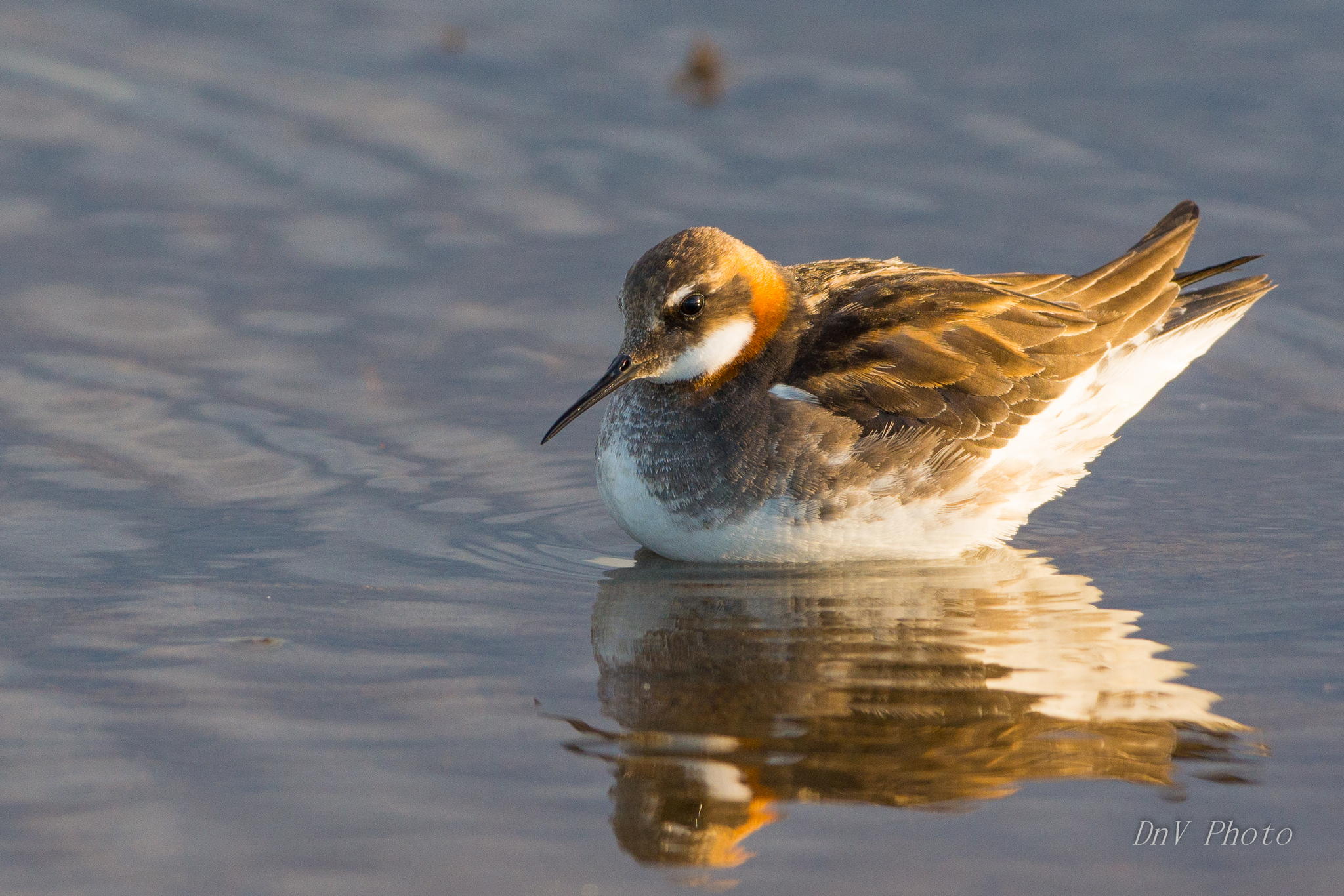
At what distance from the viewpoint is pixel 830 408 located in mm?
7457

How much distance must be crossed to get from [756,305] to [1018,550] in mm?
1663

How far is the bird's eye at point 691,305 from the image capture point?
24.5 ft

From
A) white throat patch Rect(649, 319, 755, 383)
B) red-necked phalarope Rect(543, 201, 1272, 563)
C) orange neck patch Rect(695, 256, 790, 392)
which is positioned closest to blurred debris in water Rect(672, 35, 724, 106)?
red-necked phalarope Rect(543, 201, 1272, 563)

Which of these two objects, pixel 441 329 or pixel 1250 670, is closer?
pixel 1250 670

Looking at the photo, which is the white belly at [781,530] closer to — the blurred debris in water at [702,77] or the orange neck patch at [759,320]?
the orange neck patch at [759,320]

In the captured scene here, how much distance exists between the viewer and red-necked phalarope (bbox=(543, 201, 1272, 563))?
7.35 meters

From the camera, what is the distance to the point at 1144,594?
23.4 feet

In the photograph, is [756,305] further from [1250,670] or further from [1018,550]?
[1250,670]

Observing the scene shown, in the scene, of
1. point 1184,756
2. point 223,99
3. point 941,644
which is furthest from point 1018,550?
point 223,99

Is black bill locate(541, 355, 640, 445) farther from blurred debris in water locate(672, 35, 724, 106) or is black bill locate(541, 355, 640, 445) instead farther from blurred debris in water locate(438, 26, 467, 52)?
blurred debris in water locate(438, 26, 467, 52)

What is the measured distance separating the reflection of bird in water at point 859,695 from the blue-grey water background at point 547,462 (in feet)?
0.09

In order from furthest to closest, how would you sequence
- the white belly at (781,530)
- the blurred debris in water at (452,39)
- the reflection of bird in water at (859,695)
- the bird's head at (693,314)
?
the blurred debris in water at (452,39) < the bird's head at (693,314) < the white belly at (781,530) < the reflection of bird in water at (859,695)

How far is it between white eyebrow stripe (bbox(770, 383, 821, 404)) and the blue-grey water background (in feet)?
2.69

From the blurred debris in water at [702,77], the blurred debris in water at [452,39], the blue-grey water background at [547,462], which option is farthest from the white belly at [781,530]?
the blurred debris in water at [452,39]
